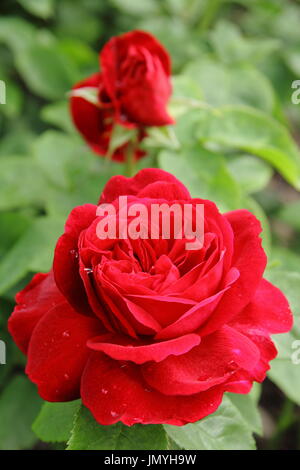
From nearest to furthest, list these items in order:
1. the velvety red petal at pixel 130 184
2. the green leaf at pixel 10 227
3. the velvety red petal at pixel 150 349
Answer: the velvety red petal at pixel 150 349 → the velvety red petal at pixel 130 184 → the green leaf at pixel 10 227

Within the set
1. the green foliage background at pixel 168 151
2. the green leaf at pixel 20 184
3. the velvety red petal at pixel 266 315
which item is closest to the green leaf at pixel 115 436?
the green foliage background at pixel 168 151

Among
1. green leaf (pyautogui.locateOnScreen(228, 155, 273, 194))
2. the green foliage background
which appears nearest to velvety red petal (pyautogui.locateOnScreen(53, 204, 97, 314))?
the green foliage background

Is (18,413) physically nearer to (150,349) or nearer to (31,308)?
(31,308)

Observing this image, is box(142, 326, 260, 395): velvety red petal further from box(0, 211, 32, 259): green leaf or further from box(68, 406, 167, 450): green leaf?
box(0, 211, 32, 259): green leaf

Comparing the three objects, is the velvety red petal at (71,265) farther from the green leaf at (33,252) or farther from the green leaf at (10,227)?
the green leaf at (10,227)

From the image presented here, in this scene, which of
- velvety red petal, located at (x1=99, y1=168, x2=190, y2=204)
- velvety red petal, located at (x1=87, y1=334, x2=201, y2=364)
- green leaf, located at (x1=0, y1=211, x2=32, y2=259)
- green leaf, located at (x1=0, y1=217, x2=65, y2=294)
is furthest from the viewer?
green leaf, located at (x1=0, y1=211, x2=32, y2=259)

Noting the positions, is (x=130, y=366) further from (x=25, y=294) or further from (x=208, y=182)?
(x=208, y=182)
